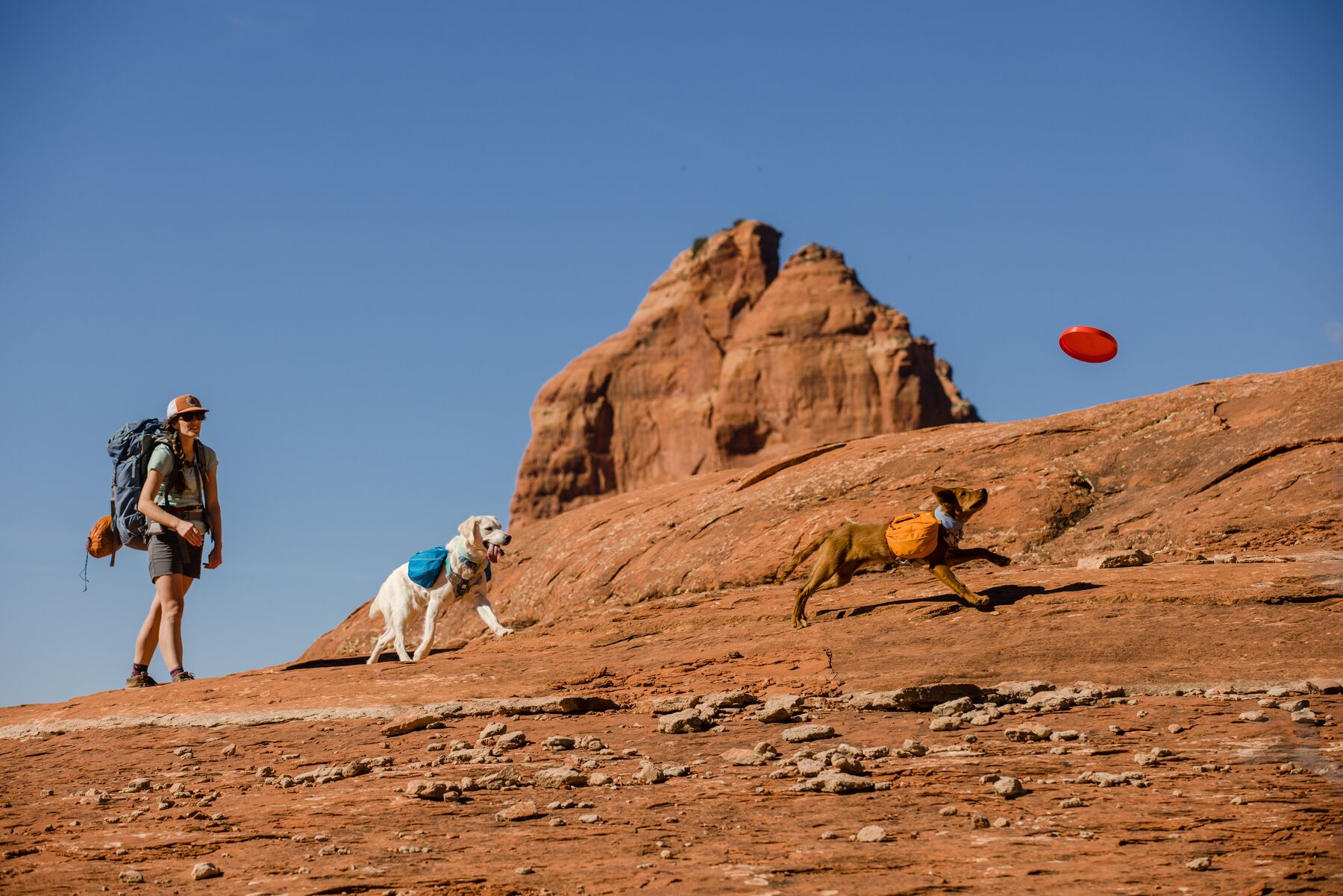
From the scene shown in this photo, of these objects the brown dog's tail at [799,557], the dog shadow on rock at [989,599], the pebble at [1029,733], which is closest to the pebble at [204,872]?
the pebble at [1029,733]

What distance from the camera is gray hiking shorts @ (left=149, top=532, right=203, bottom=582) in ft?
39.1

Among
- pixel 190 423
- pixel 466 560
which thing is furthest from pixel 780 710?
pixel 190 423

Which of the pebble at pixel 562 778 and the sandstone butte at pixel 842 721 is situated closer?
the sandstone butte at pixel 842 721

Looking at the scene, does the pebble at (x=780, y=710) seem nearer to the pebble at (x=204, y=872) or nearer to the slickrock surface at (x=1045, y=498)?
the pebble at (x=204, y=872)

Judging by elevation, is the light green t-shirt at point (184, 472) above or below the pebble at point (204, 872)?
above

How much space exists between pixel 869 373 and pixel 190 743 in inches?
2938

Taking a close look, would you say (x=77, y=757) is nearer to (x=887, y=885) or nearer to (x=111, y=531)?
(x=111, y=531)

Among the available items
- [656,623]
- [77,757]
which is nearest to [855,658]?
[656,623]

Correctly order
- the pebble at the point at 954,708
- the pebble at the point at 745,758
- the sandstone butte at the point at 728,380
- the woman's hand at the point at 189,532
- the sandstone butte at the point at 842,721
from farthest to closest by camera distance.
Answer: the sandstone butte at the point at 728,380 < the woman's hand at the point at 189,532 < the pebble at the point at 954,708 < the pebble at the point at 745,758 < the sandstone butte at the point at 842,721

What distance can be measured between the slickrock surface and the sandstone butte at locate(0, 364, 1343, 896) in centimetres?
5

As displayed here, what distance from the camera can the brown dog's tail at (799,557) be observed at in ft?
39.2

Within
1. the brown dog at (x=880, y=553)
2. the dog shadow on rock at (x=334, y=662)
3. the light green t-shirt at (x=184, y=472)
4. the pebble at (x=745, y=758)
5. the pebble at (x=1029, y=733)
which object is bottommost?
the pebble at (x=1029, y=733)

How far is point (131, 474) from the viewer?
12250 millimetres

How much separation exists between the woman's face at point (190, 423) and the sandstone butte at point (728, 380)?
67606mm
